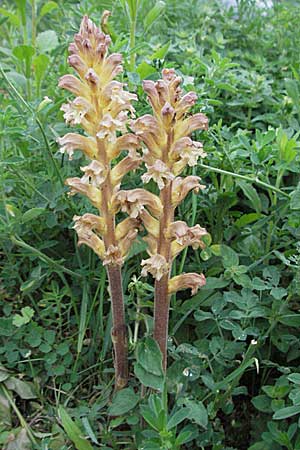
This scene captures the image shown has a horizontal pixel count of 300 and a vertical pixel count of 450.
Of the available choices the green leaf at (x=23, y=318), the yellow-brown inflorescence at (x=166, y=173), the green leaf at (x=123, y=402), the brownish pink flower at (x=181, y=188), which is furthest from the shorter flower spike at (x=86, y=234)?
the green leaf at (x=23, y=318)

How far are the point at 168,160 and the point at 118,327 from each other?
1.59ft

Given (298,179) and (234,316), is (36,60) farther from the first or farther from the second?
(234,316)

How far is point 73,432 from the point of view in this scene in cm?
158

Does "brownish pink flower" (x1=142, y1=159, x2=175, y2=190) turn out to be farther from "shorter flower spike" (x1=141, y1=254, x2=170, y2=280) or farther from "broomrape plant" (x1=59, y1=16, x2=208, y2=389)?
"shorter flower spike" (x1=141, y1=254, x2=170, y2=280)

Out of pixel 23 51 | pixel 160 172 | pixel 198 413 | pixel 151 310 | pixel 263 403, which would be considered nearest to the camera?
pixel 160 172

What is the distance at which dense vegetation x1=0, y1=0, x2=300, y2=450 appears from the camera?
1.58 m

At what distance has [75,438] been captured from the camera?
5.14 feet

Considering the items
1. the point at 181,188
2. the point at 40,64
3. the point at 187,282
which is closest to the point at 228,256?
the point at 187,282

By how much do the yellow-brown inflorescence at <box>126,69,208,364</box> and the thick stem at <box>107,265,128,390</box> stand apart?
0.12 metres

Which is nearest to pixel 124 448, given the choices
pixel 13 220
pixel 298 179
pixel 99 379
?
pixel 99 379

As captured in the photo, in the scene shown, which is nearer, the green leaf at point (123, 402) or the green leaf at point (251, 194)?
the green leaf at point (123, 402)

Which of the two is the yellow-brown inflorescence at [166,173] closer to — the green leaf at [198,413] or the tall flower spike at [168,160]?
the tall flower spike at [168,160]

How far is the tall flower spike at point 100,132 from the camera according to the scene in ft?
4.25

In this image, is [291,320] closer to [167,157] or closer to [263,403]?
[263,403]
